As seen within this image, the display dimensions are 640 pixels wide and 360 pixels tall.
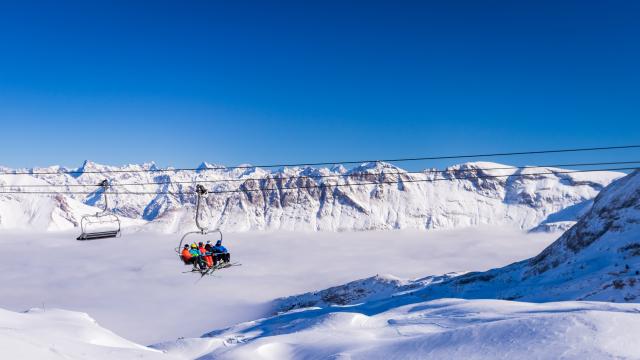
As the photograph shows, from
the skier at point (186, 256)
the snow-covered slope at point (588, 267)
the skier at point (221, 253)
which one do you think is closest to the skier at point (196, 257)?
the skier at point (186, 256)

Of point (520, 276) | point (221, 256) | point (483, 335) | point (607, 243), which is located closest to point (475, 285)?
point (520, 276)

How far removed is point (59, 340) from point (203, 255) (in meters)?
10.2

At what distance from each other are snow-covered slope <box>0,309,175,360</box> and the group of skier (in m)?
5.52

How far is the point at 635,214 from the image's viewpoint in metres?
92.2

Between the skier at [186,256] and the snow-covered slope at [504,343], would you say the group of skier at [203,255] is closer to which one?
the skier at [186,256]

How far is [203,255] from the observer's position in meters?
30.4

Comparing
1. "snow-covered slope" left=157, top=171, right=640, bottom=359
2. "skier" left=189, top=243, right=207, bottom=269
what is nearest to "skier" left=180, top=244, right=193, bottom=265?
"skier" left=189, top=243, right=207, bottom=269

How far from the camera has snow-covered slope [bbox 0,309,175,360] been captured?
13.5 meters

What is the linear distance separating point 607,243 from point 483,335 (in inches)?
3413

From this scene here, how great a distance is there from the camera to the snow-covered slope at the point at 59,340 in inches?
532

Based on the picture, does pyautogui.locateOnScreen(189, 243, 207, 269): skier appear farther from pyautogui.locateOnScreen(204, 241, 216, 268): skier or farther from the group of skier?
pyautogui.locateOnScreen(204, 241, 216, 268): skier

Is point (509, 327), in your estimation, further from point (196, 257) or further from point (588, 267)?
point (588, 267)

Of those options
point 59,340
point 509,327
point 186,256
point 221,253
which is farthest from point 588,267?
point 59,340

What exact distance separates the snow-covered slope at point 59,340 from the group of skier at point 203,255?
5.52m
